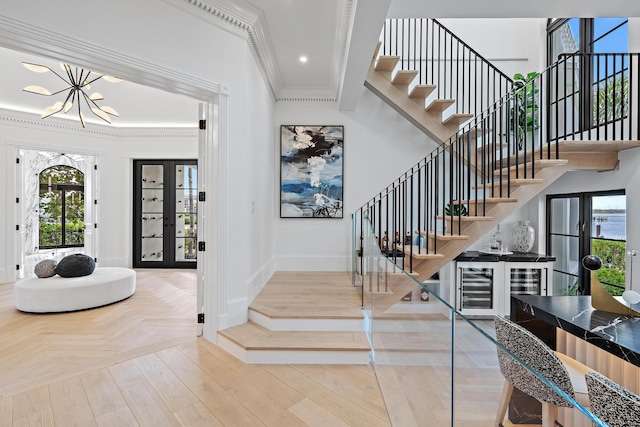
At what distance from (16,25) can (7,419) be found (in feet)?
7.98

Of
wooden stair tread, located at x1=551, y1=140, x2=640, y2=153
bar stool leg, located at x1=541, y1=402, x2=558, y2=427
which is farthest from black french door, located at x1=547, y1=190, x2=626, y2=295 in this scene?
bar stool leg, located at x1=541, y1=402, x2=558, y2=427

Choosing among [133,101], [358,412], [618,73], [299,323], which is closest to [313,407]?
[358,412]

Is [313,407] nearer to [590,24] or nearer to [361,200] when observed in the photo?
[361,200]

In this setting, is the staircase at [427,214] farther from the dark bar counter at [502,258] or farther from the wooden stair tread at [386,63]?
the dark bar counter at [502,258]

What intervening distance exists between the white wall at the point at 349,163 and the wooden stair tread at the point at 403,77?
0.67 meters

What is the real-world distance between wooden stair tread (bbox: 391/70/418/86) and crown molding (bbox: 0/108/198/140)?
169 inches

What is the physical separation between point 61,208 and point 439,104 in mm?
8754

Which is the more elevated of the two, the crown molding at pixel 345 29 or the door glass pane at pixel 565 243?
the crown molding at pixel 345 29

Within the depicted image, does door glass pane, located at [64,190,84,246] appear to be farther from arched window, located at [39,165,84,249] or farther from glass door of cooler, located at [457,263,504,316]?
glass door of cooler, located at [457,263,504,316]

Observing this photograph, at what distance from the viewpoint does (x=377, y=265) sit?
2.61 m

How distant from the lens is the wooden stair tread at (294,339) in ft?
8.39

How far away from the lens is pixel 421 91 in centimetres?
404

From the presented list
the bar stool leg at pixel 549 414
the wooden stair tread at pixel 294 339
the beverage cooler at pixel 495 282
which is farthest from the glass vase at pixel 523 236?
the bar stool leg at pixel 549 414

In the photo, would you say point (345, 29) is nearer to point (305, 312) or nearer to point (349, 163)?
point (349, 163)
